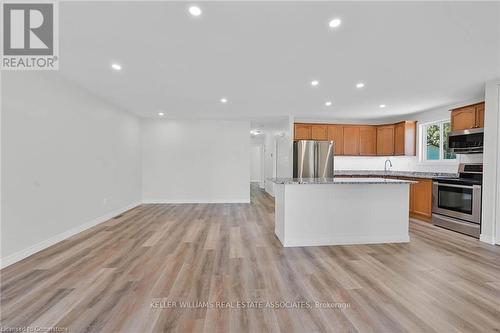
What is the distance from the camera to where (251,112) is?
18.8 feet

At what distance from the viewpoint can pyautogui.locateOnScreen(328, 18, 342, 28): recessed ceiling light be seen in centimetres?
198

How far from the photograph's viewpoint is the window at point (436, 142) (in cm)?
515

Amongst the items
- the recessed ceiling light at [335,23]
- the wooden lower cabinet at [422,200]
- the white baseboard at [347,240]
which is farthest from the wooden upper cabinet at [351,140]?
the recessed ceiling light at [335,23]

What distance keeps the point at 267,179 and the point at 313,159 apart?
2.57 metres

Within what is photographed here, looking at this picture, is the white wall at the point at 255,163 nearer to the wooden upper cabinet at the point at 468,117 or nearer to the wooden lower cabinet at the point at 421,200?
the wooden lower cabinet at the point at 421,200

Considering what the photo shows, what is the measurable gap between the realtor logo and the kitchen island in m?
3.09

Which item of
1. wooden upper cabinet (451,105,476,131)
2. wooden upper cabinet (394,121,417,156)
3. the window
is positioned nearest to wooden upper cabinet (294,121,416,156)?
wooden upper cabinet (394,121,417,156)

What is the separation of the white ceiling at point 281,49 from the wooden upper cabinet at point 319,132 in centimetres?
194

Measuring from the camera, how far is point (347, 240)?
3.45 metres

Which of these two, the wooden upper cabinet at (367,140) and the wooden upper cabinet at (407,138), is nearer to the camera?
the wooden upper cabinet at (407,138)

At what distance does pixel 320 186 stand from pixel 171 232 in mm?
2664

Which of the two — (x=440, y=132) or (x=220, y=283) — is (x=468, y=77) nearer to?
(x=440, y=132)

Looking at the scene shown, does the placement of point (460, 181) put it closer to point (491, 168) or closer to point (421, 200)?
point (491, 168)

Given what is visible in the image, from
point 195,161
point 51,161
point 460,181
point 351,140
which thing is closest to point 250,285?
point 51,161
